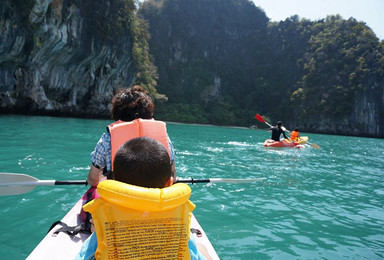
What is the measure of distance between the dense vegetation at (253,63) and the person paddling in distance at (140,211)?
43.0m

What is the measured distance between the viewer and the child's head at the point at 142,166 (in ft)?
3.86

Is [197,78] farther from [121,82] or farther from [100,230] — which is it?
[100,230]

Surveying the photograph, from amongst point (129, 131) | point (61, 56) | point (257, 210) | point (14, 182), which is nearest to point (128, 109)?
point (129, 131)

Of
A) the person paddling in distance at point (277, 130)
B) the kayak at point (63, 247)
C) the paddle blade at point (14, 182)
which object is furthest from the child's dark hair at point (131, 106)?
the person paddling in distance at point (277, 130)

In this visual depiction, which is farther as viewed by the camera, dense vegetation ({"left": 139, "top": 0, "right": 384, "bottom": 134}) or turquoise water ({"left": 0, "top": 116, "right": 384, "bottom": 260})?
dense vegetation ({"left": 139, "top": 0, "right": 384, "bottom": 134})

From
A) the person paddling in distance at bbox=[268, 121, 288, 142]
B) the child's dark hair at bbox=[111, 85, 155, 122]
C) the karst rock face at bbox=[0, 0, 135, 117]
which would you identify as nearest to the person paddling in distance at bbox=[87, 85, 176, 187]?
the child's dark hair at bbox=[111, 85, 155, 122]

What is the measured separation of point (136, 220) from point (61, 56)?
2657 centimetres

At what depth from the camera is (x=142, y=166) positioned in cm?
118

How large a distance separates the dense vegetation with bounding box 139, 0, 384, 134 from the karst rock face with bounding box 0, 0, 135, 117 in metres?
14.5

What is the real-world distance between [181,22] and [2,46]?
54868 mm

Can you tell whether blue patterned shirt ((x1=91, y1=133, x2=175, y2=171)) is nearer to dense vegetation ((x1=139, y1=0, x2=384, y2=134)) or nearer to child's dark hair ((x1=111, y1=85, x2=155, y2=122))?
child's dark hair ((x1=111, y1=85, x2=155, y2=122))

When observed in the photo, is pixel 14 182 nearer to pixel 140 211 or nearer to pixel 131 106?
pixel 131 106

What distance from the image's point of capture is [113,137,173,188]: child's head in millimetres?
1176

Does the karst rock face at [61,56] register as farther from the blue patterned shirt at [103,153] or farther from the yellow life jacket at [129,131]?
the yellow life jacket at [129,131]
